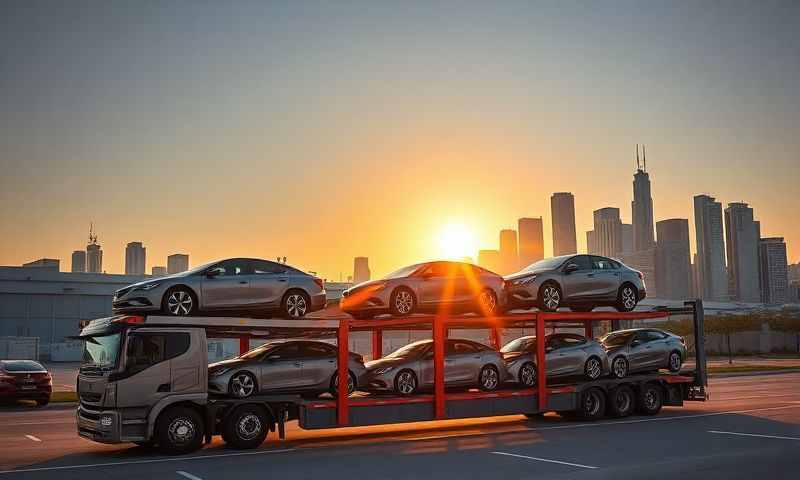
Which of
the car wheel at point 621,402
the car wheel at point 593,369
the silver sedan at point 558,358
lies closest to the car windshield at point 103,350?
the silver sedan at point 558,358

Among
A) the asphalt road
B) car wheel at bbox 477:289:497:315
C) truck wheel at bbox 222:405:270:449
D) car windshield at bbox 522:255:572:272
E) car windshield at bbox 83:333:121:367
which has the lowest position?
the asphalt road

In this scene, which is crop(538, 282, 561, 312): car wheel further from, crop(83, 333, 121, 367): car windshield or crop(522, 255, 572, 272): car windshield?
crop(83, 333, 121, 367): car windshield

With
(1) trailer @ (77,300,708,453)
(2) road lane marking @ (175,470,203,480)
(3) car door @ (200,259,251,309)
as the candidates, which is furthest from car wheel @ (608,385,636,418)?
(2) road lane marking @ (175,470,203,480)

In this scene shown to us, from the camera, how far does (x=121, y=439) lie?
480 inches

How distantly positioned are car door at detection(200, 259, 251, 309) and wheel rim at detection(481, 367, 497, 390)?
5.56 meters

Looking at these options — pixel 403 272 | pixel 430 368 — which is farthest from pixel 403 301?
pixel 430 368

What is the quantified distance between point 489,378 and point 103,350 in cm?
800

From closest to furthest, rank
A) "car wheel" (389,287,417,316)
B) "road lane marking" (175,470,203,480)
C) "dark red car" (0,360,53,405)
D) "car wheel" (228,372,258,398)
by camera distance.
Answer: "road lane marking" (175,470,203,480)
"car wheel" (228,372,258,398)
"car wheel" (389,287,417,316)
"dark red car" (0,360,53,405)

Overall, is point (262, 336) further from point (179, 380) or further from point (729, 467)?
point (729, 467)

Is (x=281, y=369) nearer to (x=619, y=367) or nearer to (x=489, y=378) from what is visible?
(x=489, y=378)

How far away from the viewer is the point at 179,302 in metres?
13.3

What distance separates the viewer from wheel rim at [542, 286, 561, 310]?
677 inches

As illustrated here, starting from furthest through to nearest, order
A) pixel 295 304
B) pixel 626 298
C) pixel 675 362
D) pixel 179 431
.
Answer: pixel 675 362, pixel 626 298, pixel 295 304, pixel 179 431

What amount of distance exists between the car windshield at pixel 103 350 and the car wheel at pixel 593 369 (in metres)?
10.6
